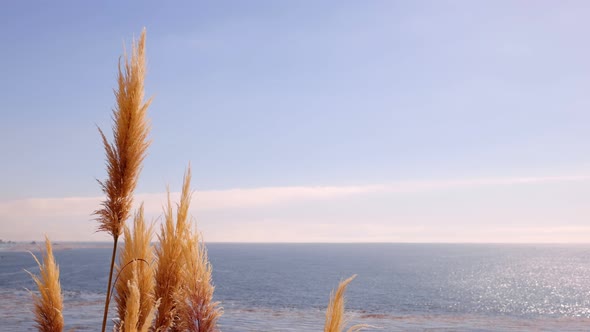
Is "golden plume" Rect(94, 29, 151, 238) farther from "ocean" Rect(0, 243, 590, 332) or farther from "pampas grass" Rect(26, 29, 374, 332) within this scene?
"ocean" Rect(0, 243, 590, 332)

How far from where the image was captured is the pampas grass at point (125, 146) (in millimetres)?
3027

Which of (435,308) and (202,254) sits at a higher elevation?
(202,254)

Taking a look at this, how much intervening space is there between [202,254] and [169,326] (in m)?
0.57

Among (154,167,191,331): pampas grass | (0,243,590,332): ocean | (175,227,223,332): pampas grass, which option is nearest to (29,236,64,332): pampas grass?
(154,167,191,331): pampas grass

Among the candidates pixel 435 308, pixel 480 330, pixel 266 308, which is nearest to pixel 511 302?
pixel 435 308

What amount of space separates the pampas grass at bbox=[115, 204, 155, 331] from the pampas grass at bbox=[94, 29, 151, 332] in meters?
0.18

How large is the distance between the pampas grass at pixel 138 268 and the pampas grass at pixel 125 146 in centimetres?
18

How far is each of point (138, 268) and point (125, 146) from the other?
0.76m

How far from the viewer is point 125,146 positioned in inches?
121

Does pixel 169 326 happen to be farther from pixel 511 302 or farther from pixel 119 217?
pixel 511 302

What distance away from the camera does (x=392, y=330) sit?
41062 millimetres

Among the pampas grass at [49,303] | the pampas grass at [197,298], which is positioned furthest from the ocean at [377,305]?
the pampas grass at [197,298]

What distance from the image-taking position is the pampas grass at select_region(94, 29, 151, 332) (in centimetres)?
303

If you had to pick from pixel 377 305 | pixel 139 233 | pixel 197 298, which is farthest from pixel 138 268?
pixel 377 305
